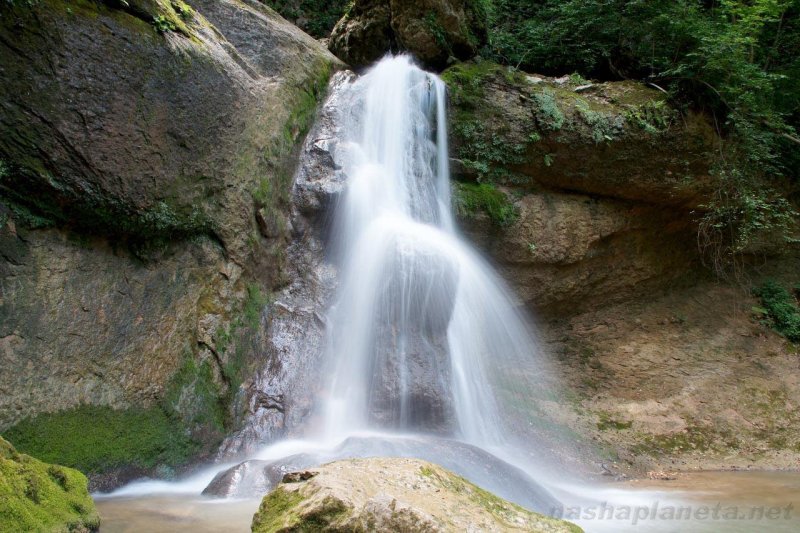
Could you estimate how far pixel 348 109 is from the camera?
926 cm

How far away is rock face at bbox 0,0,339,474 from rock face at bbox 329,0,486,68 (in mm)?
4045

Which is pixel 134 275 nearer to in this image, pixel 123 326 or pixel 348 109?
pixel 123 326

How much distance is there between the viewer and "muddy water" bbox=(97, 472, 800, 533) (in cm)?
357

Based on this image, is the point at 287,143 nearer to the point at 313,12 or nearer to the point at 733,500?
the point at 733,500

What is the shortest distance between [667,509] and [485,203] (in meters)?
5.42

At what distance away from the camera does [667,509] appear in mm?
5059

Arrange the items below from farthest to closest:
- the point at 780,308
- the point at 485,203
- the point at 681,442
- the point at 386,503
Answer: the point at 780,308
the point at 485,203
the point at 681,442
the point at 386,503

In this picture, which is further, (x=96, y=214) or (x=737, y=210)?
(x=737, y=210)

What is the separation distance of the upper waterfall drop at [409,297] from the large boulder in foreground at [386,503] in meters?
3.46

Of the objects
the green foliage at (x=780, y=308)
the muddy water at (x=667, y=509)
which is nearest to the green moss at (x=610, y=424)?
the muddy water at (x=667, y=509)

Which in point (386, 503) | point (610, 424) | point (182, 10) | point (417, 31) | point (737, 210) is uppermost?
point (417, 31)

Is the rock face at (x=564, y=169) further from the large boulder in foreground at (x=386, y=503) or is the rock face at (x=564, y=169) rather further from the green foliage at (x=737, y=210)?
the large boulder in foreground at (x=386, y=503)

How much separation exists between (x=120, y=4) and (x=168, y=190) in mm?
2051

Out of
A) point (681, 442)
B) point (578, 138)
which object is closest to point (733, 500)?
point (681, 442)
